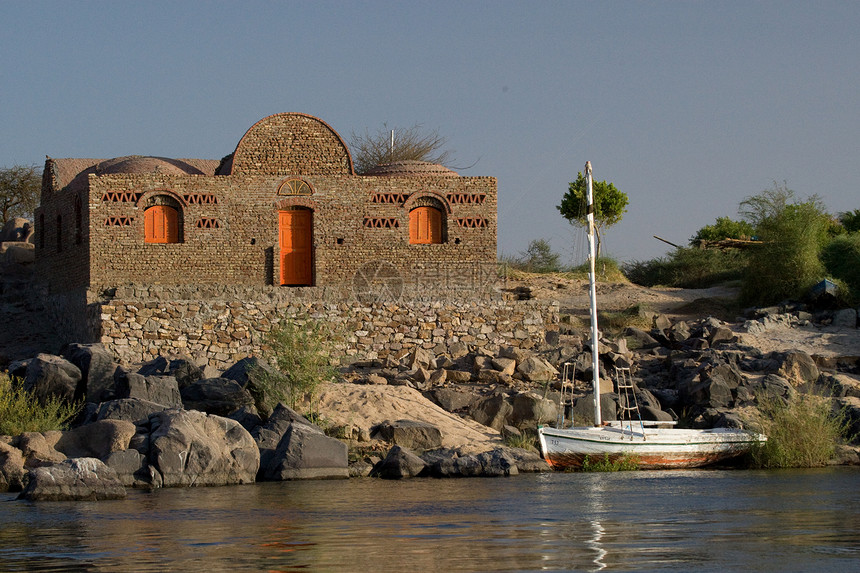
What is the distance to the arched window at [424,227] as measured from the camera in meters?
31.0

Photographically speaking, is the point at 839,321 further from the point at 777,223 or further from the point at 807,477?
the point at 807,477

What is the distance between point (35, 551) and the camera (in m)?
11.6

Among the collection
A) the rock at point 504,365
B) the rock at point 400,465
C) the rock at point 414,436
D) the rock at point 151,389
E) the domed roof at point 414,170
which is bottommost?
the rock at point 400,465

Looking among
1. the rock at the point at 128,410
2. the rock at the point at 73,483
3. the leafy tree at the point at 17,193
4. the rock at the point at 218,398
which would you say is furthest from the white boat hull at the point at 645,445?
the leafy tree at the point at 17,193

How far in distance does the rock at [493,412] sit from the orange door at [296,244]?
805 cm

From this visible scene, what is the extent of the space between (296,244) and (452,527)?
1819 cm

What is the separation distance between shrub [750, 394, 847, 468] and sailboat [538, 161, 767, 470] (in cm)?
28

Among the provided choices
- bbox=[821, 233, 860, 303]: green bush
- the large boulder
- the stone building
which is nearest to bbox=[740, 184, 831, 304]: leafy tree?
bbox=[821, 233, 860, 303]: green bush

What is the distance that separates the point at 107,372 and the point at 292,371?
3992mm

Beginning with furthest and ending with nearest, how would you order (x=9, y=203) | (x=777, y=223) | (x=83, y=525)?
(x=9, y=203)
(x=777, y=223)
(x=83, y=525)

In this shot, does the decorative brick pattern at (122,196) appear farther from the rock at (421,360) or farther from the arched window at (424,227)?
the rock at (421,360)

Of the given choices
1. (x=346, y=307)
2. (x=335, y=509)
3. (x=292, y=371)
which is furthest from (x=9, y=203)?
→ (x=335, y=509)

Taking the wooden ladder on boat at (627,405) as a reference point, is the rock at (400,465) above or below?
below

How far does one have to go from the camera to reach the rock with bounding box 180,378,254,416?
22750 mm
